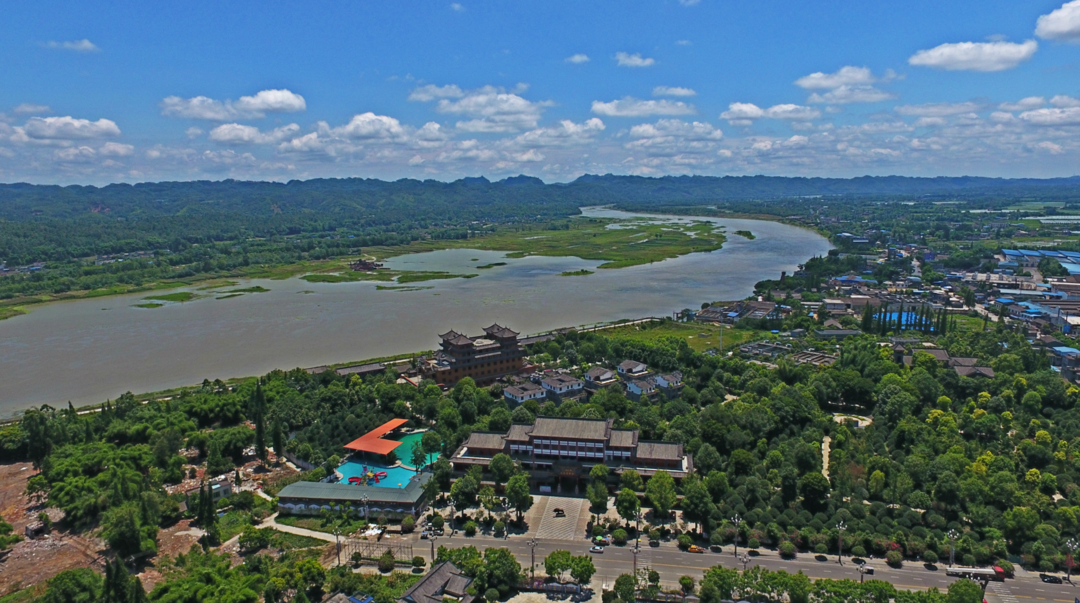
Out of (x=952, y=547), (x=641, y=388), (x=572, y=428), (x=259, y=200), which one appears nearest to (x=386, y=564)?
(x=572, y=428)

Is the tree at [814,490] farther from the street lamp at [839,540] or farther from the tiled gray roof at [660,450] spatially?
the tiled gray roof at [660,450]

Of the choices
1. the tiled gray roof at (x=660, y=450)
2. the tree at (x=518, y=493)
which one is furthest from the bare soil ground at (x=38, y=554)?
the tiled gray roof at (x=660, y=450)

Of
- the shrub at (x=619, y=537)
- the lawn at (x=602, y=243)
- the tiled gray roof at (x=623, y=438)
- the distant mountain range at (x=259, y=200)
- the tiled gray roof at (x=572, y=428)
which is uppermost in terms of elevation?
the distant mountain range at (x=259, y=200)

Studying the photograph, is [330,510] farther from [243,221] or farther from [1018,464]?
[243,221]

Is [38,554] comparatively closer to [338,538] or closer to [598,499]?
[338,538]

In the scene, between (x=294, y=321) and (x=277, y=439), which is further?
(x=294, y=321)
